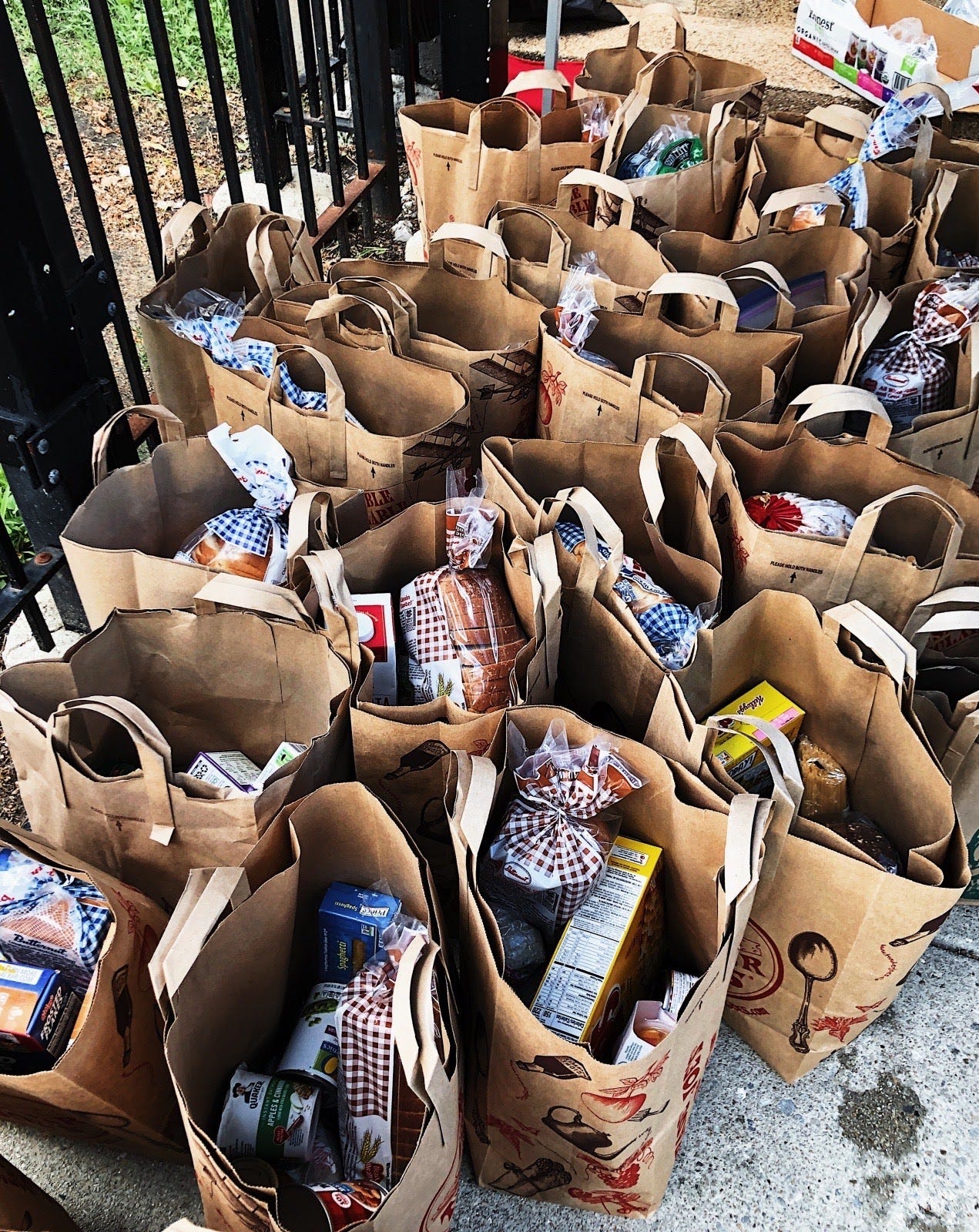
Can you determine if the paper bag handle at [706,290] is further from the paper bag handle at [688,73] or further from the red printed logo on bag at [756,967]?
the red printed logo on bag at [756,967]

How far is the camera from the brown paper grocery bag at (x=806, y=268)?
2.00 metres

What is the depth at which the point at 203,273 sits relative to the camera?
2.05 metres

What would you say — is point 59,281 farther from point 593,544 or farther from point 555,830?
point 555,830

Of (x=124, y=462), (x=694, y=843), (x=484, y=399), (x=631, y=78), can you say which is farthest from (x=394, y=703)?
(x=631, y=78)

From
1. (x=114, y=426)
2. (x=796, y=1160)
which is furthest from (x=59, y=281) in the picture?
(x=796, y=1160)

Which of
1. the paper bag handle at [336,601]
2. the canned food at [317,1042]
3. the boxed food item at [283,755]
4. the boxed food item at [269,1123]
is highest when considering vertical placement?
the paper bag handle at [336,601]

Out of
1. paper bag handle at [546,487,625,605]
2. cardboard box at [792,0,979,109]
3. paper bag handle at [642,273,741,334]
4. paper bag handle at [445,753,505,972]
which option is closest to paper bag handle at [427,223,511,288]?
paper bag handle at [642,273,741,334]

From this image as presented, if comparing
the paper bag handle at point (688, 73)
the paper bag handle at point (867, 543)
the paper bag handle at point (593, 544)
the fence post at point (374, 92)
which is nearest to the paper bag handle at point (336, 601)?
the paper bag handle at point (593, 544)

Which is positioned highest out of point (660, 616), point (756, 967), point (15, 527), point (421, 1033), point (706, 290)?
point (706, 290)

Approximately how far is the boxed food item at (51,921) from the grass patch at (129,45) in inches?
175

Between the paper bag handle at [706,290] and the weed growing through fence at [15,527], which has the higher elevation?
the paper bag handle at [706,290]

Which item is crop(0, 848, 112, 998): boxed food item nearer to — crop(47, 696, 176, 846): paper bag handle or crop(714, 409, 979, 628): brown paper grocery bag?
crop(47, 696, 176, 846): paper bag handle

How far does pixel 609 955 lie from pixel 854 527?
2.46 ft

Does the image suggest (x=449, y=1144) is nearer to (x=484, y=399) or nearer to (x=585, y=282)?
(x=484, y=399)
